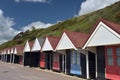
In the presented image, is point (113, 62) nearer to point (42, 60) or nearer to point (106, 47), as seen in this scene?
point (106, 47)

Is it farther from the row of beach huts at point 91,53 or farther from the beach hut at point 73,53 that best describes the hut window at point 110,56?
the beach hut at point 73,53

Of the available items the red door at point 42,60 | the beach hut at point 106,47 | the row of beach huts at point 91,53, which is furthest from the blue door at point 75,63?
the red door at point 42,60

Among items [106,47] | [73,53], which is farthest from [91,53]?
[73,53]

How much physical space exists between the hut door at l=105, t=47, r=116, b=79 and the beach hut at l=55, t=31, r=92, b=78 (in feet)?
12.1

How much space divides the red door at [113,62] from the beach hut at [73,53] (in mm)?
3737

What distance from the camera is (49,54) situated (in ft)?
107

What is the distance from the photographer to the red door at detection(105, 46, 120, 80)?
55.9 feet

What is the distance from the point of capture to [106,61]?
1825 centimetres

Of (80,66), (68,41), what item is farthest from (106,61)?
(68,41)

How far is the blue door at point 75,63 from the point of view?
2317cm

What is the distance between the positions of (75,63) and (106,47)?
21.0ft

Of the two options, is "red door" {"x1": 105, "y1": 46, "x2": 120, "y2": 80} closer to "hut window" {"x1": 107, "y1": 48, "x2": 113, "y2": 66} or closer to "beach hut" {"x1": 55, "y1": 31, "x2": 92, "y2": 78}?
"hut window" {"x1": 107, "y1": 48, "x2": 113, "y2": 66}

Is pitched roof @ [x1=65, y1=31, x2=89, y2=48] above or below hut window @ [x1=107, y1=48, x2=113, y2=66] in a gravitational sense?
above

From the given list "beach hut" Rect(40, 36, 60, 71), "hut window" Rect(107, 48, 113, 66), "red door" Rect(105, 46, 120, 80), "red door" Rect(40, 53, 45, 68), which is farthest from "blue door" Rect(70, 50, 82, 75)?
"red door" Rect(40, 53, 45, 68)
